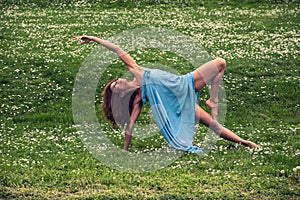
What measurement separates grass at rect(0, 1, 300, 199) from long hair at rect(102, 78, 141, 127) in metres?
0.80

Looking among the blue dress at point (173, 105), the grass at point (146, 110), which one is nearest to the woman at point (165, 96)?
the blue dress at point (173, 105)

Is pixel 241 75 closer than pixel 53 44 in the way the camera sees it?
Yes

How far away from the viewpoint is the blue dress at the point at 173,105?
37.6 feet

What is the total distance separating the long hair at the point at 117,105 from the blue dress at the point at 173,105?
0.34m

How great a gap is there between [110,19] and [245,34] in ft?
21.0

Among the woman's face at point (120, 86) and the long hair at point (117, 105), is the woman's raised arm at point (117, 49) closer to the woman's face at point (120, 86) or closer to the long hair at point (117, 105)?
the woman's face at point (120, 86)

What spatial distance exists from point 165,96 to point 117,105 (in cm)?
96

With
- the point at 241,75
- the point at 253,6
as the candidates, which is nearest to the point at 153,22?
the point at 253,6

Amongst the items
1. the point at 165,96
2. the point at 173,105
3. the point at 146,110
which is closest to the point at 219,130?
the point at 173,105

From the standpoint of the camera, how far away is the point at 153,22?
25.9m

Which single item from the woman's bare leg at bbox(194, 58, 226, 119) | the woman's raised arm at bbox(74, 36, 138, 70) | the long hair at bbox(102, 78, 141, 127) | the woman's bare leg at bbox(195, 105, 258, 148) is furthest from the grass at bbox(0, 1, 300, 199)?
the woman's raised arm at bbox(74, 36, 138, 70)

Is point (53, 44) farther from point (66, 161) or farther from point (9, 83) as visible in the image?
point (66, 161)

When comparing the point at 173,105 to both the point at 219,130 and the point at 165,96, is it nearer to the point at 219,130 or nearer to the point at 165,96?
the point at 165,96

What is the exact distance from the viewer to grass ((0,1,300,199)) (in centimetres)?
989
